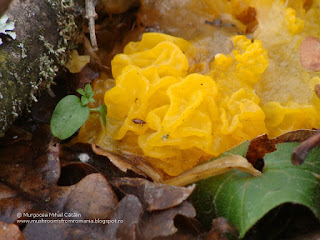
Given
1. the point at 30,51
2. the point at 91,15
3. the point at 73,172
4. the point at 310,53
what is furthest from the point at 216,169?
the point at 91,15

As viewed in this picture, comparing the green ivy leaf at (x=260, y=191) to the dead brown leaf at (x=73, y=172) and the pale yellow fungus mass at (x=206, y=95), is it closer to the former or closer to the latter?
the pale yellow fungus mass at (x=206, y=95)

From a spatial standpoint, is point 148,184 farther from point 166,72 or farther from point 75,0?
point 75,0

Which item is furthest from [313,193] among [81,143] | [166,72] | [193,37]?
[193,37]

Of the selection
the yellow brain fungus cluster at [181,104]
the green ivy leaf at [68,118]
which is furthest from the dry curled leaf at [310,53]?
the green ivy leaf at [68,118]

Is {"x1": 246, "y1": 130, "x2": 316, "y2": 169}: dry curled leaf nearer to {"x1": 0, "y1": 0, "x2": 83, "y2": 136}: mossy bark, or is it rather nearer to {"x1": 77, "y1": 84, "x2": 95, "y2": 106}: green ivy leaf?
{"x1": 77, "y1": 84, "x2": 95, "y2": 106}: green ivy leaf

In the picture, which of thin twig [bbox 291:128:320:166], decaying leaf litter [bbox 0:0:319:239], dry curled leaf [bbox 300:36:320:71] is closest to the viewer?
thin twig [bbox 291:128:320:166]

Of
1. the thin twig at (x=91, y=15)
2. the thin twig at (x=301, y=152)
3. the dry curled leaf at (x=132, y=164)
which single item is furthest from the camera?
the thin twig at (x=91, y=15)

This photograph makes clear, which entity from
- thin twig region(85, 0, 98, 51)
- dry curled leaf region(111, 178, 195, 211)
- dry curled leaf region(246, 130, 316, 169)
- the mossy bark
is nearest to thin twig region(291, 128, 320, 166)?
dry curled leaf region(246, 130, 316, 169)
